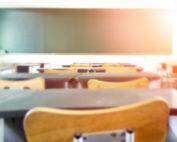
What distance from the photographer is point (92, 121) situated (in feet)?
1.37

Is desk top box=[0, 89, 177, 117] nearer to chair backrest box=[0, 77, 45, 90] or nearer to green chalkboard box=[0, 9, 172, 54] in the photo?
chair backrest box=[0, 77, 45, 90]

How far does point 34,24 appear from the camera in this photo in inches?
227

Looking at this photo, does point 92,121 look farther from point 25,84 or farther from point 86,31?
point 86,31

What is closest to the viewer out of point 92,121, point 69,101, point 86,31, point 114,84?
point 92,121

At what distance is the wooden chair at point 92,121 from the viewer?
15.9 inches

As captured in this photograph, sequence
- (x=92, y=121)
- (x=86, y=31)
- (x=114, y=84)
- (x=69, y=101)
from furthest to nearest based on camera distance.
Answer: (x=86, y=31) < (x=114, y=84) < (x=69, y=101) < (x=92, y=121)

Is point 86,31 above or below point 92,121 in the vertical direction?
above

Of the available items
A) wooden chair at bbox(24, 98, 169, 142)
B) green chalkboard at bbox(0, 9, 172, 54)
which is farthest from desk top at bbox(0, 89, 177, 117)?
green chalkboard at bbox(0, 9, 172, 54)

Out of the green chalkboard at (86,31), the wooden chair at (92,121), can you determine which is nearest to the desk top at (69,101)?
the wooden chair at (92,121)

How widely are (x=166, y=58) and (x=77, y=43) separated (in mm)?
3504

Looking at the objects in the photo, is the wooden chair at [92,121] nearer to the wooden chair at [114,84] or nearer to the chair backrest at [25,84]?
the wooden chair at [114,84]

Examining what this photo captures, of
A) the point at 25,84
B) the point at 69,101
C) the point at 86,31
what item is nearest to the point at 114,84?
the point at 69,101

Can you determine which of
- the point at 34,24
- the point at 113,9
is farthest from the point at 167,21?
the point at 34,24

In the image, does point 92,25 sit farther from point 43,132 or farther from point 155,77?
point 43,132
